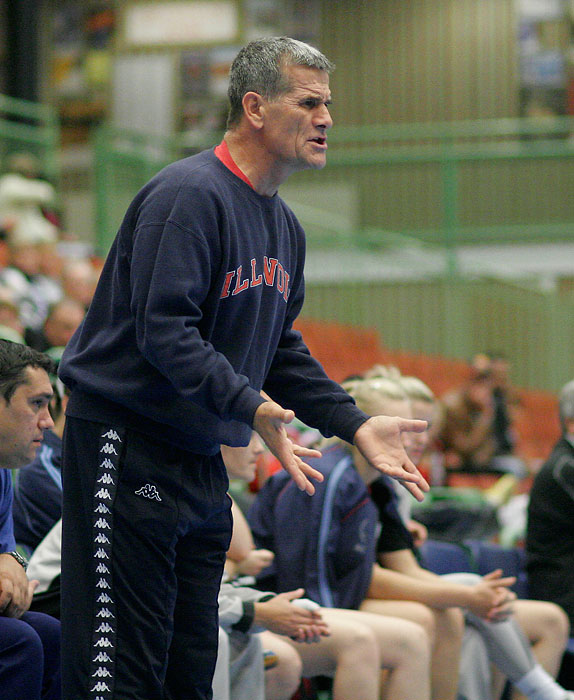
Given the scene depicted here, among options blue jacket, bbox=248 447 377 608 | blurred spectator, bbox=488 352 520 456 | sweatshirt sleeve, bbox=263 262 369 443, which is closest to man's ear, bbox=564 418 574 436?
blue jacket, bbox=248 447 377 608

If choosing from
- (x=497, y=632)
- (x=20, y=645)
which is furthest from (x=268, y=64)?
(x=497, y=632)

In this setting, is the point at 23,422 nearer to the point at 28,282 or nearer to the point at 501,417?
the point at 28,282

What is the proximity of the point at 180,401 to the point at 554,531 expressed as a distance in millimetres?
2534

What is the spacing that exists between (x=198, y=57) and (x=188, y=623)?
13674 mm

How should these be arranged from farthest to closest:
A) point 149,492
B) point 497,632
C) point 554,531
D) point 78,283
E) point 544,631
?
1. point 78,283
2. point 554,531
3. point 544,631
4. point 497,632
5. point 149,492

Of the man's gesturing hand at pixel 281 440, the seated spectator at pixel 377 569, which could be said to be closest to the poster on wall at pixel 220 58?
the seated spectator at pixel 377 569

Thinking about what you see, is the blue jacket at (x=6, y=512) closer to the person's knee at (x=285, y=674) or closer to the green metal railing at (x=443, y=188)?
the person's knee at (x=285, y=674)

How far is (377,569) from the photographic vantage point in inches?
140

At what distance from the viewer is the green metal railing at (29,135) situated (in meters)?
8.81

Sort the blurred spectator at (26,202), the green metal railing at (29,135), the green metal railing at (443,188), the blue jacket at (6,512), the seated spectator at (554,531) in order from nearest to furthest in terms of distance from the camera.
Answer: the blue jacket at (6,512) < the seated spectator at (554,531) < the blurred spectator at (26,202) < the green metal railing at (29,135) < the green metal railing at (443,188)

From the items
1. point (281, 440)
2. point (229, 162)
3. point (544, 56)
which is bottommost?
point (281, 440)

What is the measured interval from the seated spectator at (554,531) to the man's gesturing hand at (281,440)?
242cm

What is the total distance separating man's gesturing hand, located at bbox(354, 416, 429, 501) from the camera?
2057mm

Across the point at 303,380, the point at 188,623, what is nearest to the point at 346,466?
the point at 303,380
